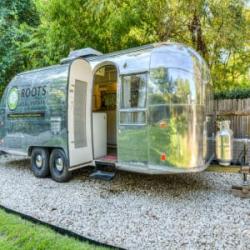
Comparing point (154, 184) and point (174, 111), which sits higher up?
point (174, 111)

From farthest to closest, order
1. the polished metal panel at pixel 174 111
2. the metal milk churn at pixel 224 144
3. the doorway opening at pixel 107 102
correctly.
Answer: the doorway opening at pixel 107 102 → the metal milk churn at pixel 224 144 → the polished metal panel at pixel 174 111

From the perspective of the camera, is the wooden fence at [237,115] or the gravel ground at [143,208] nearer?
the gravel ground at [143,208]

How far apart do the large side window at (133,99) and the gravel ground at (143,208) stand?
4.90 ft

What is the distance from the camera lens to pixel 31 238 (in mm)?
3494

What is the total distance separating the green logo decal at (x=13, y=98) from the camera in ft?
23.5

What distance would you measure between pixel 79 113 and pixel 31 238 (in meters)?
2.98

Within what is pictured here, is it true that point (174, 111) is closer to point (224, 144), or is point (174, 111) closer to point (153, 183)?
point (224, 144)

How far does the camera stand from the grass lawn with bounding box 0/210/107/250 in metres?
3.30

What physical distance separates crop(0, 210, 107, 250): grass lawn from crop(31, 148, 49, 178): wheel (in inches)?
99.6

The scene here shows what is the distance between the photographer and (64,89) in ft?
19.1

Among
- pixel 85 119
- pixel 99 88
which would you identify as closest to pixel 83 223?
pixel 85 119

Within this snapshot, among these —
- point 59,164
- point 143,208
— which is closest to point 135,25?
point 59,164

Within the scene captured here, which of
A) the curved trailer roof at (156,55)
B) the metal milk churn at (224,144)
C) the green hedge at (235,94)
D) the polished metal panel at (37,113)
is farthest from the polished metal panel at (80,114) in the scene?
the green hedge at (235,94)

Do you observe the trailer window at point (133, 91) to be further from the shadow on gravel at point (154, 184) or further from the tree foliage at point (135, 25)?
the tree foliage at point (135, 25)
